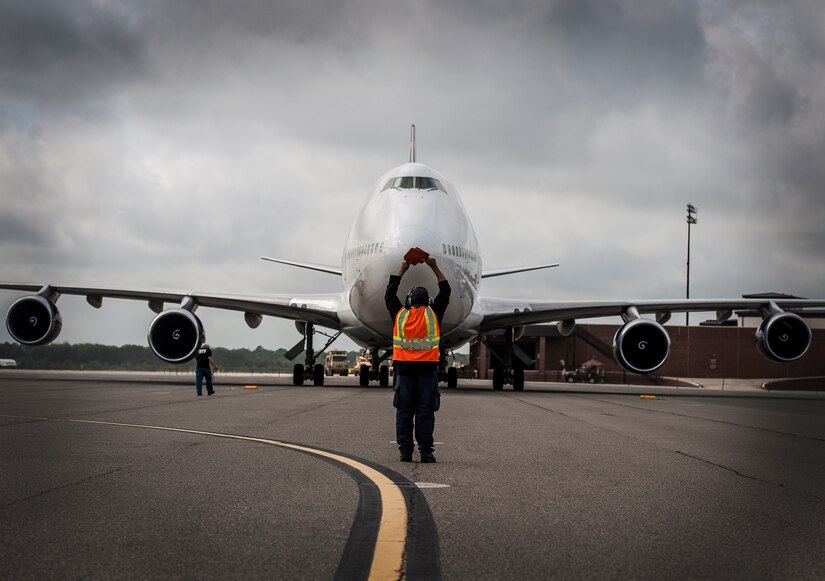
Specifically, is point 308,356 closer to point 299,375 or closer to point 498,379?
point 299,375

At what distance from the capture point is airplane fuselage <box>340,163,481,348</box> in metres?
19.0

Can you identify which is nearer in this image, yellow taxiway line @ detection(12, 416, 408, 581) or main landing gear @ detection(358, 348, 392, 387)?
yellow taxiway line @ detection(12, 416, 408, 581)

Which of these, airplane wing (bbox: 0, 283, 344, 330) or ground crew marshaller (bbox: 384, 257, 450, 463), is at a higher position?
airplane wing (bbox: 0, 283, 344, 330)

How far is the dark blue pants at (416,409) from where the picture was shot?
7309mm

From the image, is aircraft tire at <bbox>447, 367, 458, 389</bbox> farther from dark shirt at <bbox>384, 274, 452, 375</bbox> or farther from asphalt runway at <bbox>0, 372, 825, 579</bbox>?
dark shirt at <bbox>384, 274, 452, 375</bbox>

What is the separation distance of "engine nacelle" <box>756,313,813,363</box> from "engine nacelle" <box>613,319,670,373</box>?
304 cm

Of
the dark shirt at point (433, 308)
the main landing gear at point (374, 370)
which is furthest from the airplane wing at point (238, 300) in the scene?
the dark shirt at point (433, 308)

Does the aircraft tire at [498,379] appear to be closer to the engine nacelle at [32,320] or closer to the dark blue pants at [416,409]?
the engine nacelle at [32,320]

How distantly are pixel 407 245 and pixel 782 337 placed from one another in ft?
39.0

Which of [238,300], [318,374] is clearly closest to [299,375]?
[318,374]

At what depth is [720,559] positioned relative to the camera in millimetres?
3805

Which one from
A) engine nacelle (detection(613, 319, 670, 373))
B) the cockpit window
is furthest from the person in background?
engine nacelle (detection(613, 319, 670, 373))

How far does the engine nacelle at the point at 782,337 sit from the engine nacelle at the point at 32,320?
64.8ft

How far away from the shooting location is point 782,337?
78.8ft
